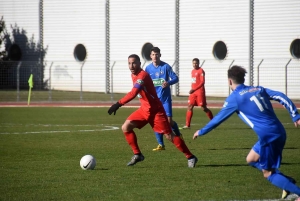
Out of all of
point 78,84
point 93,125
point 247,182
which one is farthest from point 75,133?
point 78,84

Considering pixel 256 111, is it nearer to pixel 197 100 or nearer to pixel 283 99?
Result: pixel 283 99

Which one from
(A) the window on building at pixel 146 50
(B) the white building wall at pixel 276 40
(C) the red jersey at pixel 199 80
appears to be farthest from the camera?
(A) the window on building at pixel 146 50

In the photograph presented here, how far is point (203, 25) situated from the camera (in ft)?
128

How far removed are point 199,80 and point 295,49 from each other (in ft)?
51.2

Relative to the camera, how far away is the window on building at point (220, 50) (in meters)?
38.8

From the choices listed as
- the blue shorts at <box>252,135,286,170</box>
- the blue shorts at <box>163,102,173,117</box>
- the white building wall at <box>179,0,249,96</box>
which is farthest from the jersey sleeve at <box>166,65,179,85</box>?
the white building wall at <box>179,0,249,96</box>

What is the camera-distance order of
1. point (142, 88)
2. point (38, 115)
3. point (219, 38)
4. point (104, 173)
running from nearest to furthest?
point (104, 173) < point (142, 88) < point (38, 115) < point (219, 38)

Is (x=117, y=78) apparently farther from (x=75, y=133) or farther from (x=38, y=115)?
(x=75, y=133)

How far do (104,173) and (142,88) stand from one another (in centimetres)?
172

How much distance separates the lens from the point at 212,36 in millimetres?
38812

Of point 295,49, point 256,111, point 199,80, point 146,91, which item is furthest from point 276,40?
point 256,111

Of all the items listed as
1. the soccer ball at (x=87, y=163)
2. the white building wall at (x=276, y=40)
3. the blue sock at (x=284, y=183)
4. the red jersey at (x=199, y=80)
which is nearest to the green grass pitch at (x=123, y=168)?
the soccer ball at (x=87, y=163)

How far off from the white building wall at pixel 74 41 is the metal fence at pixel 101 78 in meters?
0.07

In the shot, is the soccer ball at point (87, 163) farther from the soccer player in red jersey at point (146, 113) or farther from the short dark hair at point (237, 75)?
the short dark hair at point (237, 75)
